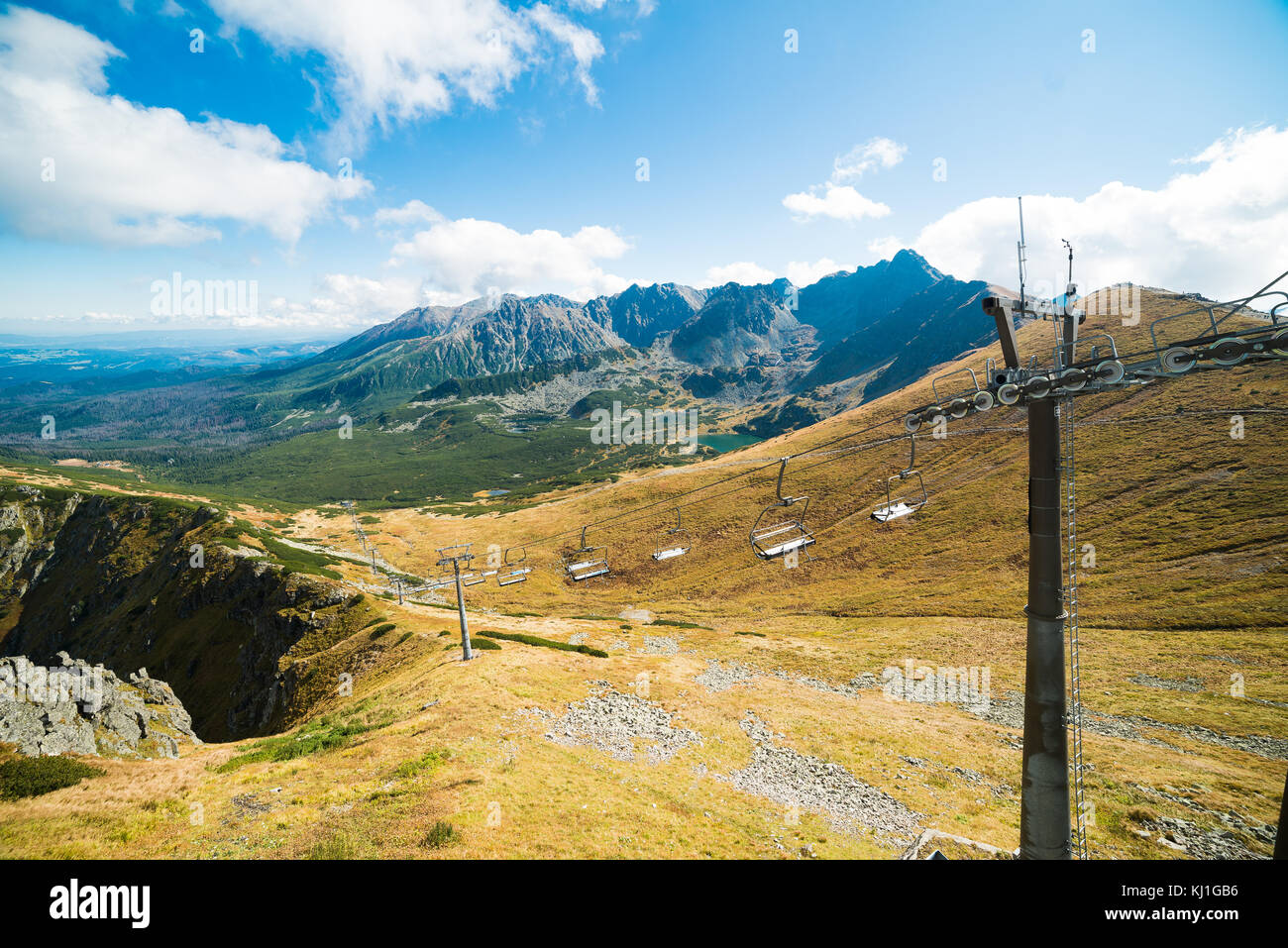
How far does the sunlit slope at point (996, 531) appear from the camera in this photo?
174 ft

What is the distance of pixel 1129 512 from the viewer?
67750mm

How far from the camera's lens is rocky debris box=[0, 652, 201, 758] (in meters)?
20.9

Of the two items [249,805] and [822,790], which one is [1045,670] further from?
[249,805]

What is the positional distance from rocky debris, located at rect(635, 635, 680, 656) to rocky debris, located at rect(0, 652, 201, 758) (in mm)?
34458

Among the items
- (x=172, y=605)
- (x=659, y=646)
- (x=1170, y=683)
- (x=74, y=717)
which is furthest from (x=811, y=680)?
(x=172, y=605)

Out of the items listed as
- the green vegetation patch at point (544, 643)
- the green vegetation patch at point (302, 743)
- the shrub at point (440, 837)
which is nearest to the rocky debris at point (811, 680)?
the green vegetation patch at point (544, 643)

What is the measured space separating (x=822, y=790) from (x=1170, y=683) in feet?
109

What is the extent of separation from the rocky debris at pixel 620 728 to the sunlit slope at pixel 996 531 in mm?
44203

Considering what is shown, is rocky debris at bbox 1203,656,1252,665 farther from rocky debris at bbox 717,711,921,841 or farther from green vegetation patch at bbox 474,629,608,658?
green vegetation patch at bbox 474,629,608,658

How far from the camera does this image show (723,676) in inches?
1642
